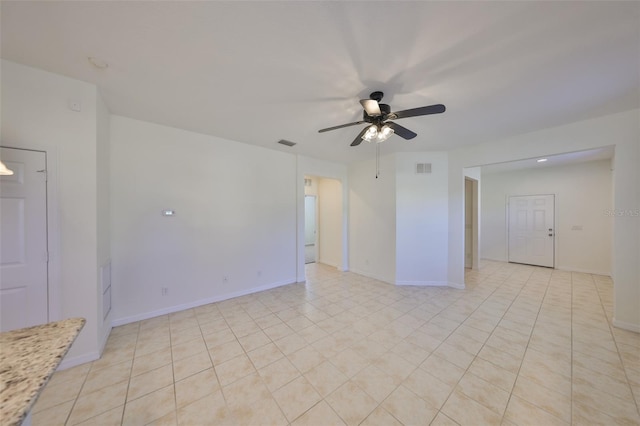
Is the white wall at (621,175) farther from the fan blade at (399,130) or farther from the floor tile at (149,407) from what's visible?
the floor tile at (149,407)

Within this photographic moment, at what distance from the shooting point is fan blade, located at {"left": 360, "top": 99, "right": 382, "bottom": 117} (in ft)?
6.37

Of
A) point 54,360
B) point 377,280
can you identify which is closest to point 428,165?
point 377,280

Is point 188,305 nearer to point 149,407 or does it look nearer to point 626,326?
point 149,407

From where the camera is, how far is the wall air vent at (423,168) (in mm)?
4438

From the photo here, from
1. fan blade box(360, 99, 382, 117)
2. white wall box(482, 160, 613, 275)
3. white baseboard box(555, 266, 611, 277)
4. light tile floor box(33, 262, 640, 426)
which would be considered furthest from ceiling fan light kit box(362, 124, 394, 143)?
white baseboard box(555, 266, 611, 277)

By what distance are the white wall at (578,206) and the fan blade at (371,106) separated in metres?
6.45

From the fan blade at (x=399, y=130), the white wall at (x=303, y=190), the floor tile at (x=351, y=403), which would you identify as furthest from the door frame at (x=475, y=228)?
the floor tile at (x=351, y=403)

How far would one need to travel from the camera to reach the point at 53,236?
210cm

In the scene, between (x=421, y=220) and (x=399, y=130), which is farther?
(x=421, y=220)

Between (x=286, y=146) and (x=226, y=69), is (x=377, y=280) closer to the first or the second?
(x=286, y=146)

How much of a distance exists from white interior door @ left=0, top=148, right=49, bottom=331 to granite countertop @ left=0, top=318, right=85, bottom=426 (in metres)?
1.44

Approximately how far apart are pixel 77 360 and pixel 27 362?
76.3 inches

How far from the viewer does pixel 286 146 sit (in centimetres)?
415

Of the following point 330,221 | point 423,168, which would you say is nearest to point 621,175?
point 423,168
